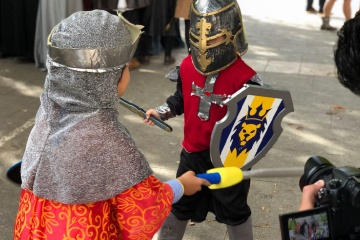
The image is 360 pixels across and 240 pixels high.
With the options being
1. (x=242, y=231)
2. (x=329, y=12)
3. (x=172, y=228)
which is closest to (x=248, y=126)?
(x=242, y=231)

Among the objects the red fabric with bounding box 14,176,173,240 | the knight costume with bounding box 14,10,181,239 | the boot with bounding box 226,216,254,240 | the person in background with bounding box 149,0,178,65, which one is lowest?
the person in background with bounding box 149,0,178,65

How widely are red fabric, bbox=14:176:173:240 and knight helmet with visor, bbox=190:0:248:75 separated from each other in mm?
803

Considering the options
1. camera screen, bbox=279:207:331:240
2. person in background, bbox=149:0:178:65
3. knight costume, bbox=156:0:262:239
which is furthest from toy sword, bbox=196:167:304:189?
person in background, bbox=149:0:178:65

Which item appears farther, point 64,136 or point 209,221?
point 209,221

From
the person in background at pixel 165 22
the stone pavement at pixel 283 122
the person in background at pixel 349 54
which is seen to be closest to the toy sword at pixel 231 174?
the person in background at pixel 349 54

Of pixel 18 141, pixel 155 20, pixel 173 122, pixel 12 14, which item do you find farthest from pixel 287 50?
pixel 18 141

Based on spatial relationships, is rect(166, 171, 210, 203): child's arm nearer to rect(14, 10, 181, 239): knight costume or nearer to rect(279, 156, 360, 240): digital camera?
rect(14, 10, 181, 239): knight costume

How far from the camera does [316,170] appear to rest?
1.87 metres

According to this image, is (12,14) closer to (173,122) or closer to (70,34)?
(173,122)

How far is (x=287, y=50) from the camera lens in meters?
8.02

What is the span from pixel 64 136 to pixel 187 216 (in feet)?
3.70

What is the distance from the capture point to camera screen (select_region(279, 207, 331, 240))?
1.63 meters

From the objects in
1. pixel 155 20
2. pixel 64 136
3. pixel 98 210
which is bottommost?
pixel 155 20

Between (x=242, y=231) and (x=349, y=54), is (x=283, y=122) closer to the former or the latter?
(x=242, y=231)
